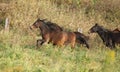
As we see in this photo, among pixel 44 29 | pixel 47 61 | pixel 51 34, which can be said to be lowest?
pixel 47 61

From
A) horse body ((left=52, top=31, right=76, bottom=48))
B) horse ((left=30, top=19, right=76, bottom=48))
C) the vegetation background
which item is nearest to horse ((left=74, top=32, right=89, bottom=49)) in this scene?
the vegetation background

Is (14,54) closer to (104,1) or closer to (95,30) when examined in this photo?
(95,30)

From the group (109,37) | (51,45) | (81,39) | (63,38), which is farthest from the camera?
(109,37)

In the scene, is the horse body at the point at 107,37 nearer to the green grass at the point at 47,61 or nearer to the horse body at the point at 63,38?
the horse body at the point at 63,38

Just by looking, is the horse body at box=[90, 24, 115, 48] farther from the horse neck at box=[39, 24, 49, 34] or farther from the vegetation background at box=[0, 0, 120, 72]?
the horse neck at box=[39, 24, 49, 34]

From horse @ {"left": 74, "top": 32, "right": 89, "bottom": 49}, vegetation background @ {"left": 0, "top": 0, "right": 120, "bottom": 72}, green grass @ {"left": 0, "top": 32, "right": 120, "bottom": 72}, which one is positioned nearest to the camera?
green grass @ {"left": 0, "top": 32, "right": 120, "bottom": 72}

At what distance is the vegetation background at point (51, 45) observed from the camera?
9.06 metres

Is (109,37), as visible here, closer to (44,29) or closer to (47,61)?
(44,29)

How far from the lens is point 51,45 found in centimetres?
1264

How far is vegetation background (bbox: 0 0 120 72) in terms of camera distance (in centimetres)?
906

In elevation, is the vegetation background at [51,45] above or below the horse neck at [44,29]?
below

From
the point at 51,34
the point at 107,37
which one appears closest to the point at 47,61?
the point at 51,34

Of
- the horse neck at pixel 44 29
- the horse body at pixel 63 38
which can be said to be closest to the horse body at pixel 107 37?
the horse body at pixel 63 38

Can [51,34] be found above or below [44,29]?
below
